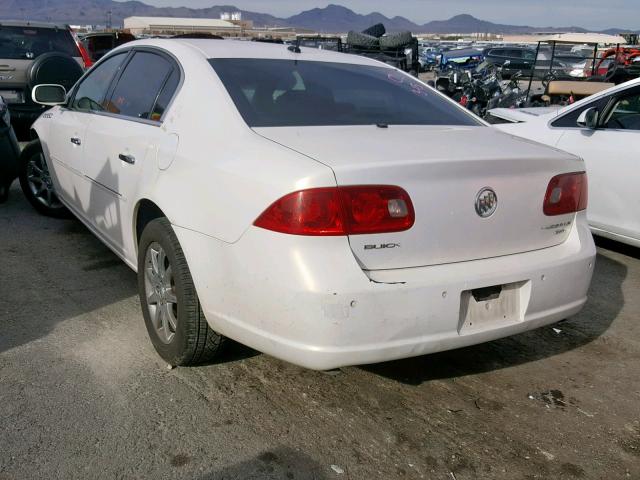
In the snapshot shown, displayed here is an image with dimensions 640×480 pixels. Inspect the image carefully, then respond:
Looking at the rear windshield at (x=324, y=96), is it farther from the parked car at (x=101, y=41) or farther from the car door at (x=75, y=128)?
the parked car at (x=101, y=41)

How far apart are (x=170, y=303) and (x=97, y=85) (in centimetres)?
207

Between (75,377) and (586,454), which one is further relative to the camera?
(75,377)

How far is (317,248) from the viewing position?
95.7 inches

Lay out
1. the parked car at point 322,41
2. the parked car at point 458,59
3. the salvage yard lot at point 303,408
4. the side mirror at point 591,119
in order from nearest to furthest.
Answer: the salvage yard lot at point 303,408 → the side mirror at point 591,119 → the parked car at point 322,41 → the parked car at point 458,59

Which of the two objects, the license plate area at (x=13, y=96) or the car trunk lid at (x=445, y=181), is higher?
the car trunk lid at (x=445, y=181)

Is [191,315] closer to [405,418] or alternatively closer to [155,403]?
[155,403]

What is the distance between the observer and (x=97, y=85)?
177 inches

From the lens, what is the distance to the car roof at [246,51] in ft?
11.6

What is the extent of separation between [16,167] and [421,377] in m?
4.50

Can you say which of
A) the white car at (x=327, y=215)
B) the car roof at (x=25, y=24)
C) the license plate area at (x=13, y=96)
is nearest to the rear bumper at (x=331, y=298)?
the white car at (x=327, y=215)

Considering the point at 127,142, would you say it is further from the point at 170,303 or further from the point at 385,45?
the point at 385,45

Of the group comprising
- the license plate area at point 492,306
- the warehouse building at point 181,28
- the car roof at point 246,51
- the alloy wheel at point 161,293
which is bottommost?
the warehouse building at point 181,28

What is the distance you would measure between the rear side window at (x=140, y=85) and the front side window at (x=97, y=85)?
19 centimetres

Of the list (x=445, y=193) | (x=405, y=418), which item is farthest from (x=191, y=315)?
(x=445, y=193)
